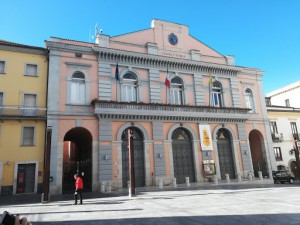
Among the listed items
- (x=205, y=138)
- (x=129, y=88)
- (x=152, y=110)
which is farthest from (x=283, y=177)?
(x=129, y=88)

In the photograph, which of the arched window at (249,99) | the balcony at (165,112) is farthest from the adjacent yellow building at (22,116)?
the arched window at (249,99)

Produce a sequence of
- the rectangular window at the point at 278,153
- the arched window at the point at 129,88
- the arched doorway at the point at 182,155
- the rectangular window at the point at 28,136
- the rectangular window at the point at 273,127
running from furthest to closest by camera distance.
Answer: the rectangular window at the point at 273,127, the rectangular window at the point at 278,153, the arched window at the point at 129,88, the arched doorway at the point at 182,155, the rectangular window at the point at 28,136

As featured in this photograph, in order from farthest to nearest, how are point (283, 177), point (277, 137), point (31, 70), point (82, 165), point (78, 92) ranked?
point (277, 137) → point (283, 177) → point (82, 165) → point (78, 92) → point (31, 70)

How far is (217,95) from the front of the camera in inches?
1044

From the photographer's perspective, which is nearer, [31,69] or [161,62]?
[31,69]

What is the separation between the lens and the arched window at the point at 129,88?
73.2 ft

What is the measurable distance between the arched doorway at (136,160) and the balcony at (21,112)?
7.05 metres

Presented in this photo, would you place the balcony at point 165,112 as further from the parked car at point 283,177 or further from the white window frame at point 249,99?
the parked car at point 283,177

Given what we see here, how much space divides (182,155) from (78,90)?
11.3 meters

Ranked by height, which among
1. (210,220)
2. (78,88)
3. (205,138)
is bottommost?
(210,220)

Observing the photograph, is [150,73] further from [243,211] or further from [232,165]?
[243,211]

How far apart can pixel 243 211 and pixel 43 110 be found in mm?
16512

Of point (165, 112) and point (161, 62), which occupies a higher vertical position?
point (161, 62)

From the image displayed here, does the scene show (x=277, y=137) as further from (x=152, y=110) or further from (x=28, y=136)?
(x=28, y=136)
